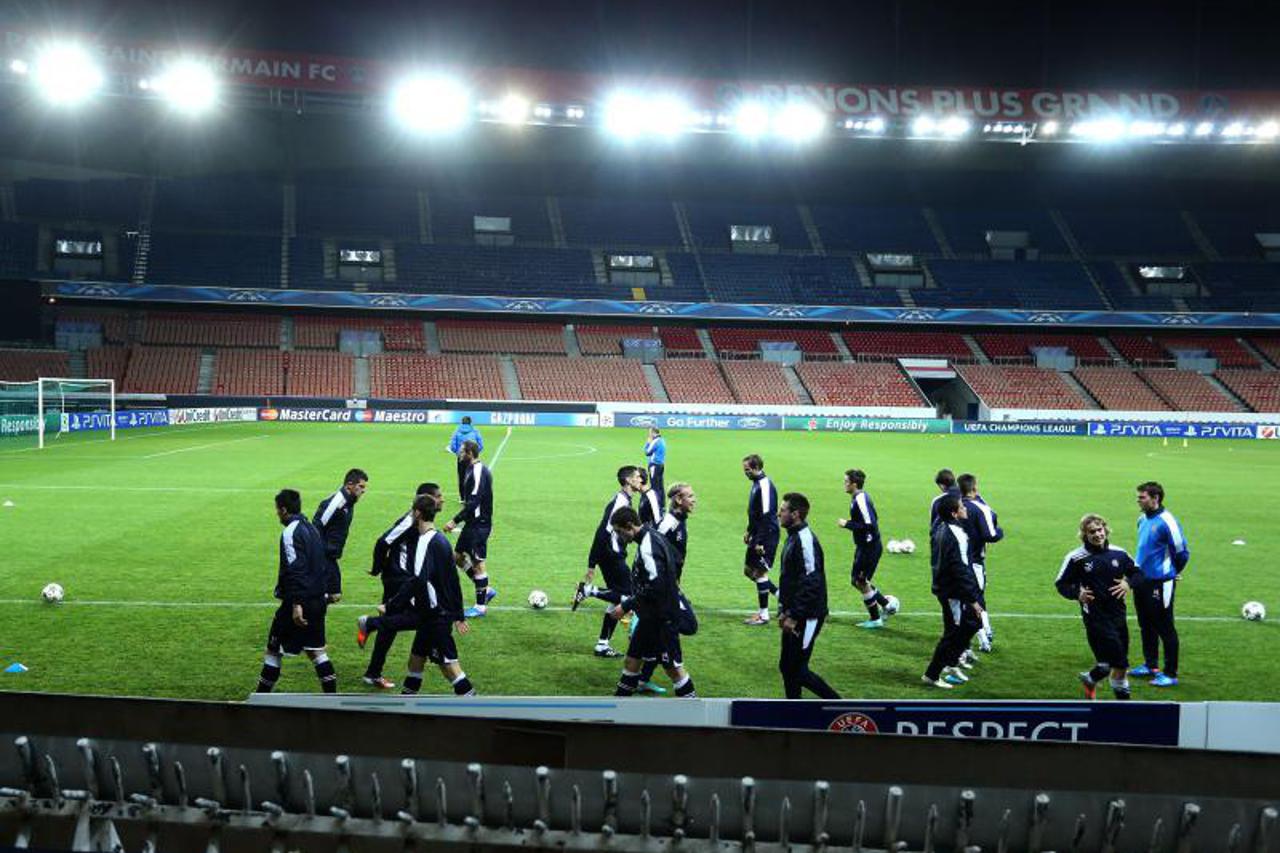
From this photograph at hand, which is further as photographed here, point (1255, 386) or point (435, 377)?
point (1255, 386)

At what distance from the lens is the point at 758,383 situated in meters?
57.8

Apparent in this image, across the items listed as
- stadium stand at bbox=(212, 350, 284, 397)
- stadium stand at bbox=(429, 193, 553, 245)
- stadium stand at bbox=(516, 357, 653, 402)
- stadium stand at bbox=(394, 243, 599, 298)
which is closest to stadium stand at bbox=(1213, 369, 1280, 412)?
stadium stand at bbox=(516, 357, 653, 402)

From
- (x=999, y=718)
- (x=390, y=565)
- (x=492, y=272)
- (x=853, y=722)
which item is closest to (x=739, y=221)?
(x=492, y=272)

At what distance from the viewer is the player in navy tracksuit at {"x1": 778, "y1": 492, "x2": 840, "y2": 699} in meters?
7.62

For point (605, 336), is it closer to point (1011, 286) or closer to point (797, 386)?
point (797, 386)

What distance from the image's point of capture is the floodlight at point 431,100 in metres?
47.2

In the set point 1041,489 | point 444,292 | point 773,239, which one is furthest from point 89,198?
point 1041,489

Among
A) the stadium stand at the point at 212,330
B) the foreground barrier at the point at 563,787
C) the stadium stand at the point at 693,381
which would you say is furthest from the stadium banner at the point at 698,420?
the foreground barrier at the point at 563,787

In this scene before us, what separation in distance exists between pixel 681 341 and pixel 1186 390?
32.7 m

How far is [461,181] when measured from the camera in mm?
63812

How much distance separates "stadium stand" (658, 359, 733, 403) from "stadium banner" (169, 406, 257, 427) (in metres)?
24.6

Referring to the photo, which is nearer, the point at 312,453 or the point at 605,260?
the point at 312,453

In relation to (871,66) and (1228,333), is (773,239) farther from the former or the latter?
(1228,333)

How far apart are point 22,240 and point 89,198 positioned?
5.16 m
